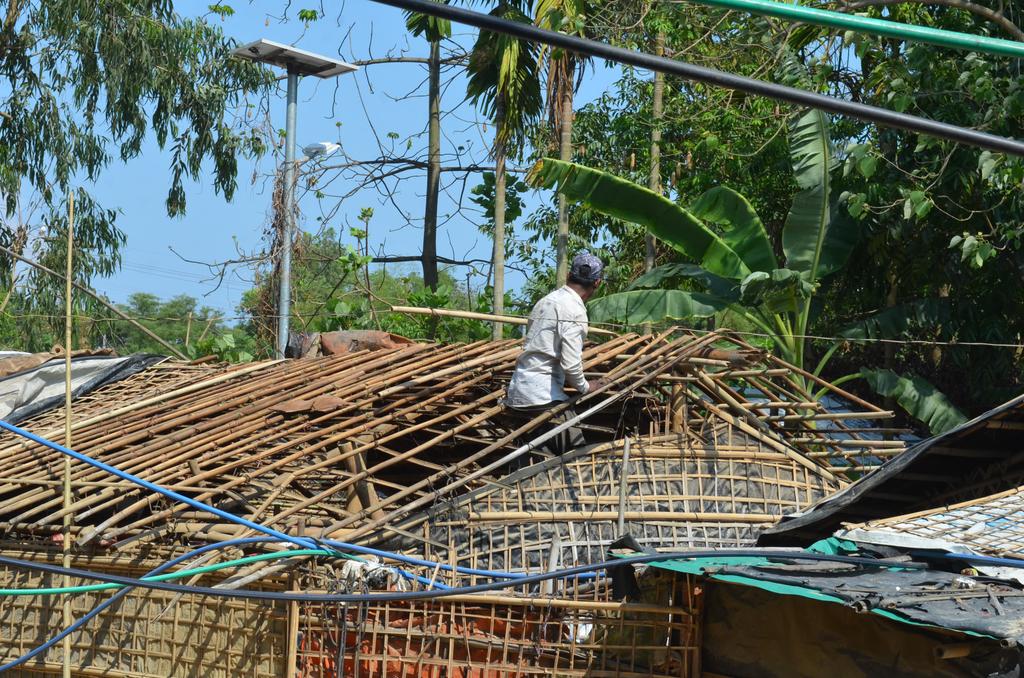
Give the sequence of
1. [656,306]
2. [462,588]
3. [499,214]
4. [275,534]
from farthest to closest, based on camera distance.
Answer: [499,214] → [656,306] → [275,534] → [462,588]

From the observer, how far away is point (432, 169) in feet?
56.6

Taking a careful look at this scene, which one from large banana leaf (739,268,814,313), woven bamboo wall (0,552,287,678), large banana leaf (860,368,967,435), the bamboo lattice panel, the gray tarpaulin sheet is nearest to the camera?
the bamboo lattice panel

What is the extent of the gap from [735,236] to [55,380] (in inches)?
215

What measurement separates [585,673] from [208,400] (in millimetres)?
3142

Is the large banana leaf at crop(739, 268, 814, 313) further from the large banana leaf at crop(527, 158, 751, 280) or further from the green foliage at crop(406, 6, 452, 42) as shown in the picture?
the green foliage at crop(406, 6, 452, 42)

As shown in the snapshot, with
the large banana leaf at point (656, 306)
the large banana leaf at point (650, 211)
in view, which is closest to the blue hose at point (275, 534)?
the large banana leaf at point (656, 306)

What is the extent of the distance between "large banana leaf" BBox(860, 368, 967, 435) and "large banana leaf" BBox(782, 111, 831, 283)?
1.03 meters

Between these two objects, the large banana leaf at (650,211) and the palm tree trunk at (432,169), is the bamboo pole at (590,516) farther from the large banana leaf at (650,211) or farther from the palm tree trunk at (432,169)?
the palm tree trunk at (432,169)

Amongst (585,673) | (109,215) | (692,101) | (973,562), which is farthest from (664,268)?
(109,215)

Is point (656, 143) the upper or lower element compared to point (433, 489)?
upper

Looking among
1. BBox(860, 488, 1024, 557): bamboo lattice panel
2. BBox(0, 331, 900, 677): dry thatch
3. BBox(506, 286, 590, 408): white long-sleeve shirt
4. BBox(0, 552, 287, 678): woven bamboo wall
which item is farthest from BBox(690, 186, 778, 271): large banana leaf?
BBox(0, 552, 287, 678): woven bamboo wall

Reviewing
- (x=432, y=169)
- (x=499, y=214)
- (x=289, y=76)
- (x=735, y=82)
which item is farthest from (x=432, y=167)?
(x=735, y=82)

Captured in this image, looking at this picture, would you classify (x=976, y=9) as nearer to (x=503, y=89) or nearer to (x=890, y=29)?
(x=503, y=89)

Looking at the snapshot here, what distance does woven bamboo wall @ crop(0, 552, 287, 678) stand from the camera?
5.34m
